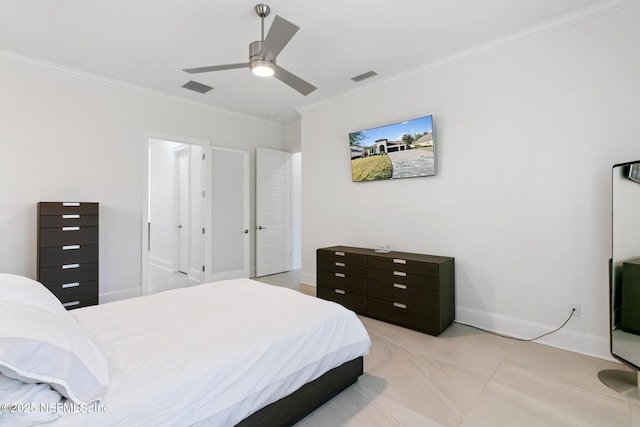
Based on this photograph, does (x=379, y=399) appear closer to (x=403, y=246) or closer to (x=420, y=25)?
(x=403, y=246)

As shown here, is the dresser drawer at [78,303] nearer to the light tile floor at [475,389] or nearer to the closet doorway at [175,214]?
the closet doorway at [175,214]

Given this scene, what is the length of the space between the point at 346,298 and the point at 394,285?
70 cm

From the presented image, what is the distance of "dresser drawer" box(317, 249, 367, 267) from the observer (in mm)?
3616

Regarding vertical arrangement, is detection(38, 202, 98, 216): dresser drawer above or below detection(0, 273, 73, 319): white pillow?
above

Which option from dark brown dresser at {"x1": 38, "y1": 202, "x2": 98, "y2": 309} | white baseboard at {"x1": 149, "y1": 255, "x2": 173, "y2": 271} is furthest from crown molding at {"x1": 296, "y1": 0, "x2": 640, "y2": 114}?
white baseboard at {"x1": 149, "y1": 255, "x2": 173, "y2": 271}

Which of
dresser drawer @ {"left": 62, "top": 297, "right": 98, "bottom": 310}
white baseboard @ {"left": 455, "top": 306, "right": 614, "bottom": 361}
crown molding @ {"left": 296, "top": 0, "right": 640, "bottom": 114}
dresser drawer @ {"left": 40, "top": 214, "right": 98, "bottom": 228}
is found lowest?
white baseboard @ {"left": 455, "top": 306, "right": 614, "bottom": 361}

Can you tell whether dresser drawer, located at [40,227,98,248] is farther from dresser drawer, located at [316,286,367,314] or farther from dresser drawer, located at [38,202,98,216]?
dresser drawer, located at [316,286,367,314]

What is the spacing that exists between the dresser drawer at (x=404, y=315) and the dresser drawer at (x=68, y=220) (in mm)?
3297

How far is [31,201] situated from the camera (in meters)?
3.48

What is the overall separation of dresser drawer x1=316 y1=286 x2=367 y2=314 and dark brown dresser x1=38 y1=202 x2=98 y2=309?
8.74 feet

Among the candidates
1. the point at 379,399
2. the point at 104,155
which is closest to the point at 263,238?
the point at 104,155

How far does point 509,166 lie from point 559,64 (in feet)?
3.19

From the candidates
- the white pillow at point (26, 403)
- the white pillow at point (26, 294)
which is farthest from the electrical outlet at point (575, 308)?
the white pillow at point (26, 294)

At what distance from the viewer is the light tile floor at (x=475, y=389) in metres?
1.86
